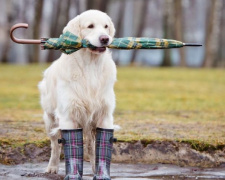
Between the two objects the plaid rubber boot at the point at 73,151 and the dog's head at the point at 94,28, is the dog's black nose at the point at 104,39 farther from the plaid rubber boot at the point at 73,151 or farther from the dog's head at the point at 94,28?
the plaid rubber boot at the point at 73,151

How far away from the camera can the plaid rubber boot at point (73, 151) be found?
259 inches

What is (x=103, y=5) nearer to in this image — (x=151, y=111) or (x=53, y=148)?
(x=151, y=111)

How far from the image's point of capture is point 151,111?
479 inches

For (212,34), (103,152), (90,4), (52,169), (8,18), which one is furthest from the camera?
(8,18)

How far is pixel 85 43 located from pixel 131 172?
1.68m

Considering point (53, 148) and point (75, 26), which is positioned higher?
point (75, 26)

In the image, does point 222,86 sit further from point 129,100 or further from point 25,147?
point 25,147

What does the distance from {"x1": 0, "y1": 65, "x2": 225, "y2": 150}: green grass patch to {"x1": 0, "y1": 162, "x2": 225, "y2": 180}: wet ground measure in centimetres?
61

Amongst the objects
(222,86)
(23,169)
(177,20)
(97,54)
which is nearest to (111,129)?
(97,54)

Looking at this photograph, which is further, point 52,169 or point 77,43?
point 52,169

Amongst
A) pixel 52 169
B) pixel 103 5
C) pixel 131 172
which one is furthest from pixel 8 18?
pixel 131 172

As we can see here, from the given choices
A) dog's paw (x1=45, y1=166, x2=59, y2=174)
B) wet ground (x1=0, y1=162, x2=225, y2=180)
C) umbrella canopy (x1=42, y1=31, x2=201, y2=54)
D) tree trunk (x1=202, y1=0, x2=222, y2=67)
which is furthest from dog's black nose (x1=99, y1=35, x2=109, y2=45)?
tree trunk (x1=202, y1=0, x2=222, y2=67)

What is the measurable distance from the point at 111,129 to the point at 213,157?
187cm

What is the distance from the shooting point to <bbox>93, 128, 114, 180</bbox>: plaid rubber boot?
6.64m
